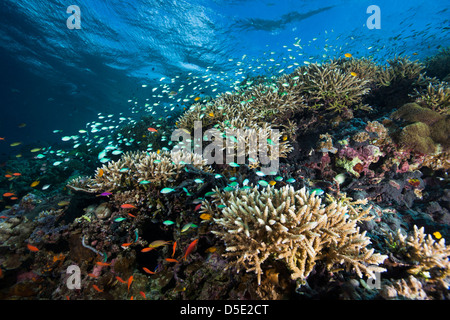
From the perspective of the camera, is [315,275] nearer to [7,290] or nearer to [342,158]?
[342,158]

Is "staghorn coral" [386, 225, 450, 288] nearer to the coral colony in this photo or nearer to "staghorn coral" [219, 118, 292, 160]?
the coral colony

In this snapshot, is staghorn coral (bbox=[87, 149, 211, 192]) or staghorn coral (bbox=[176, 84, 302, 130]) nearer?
staghorn coral (bbox=[87, 149, 211, 192])

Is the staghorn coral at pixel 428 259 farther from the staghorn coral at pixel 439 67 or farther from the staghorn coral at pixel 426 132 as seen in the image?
the staghorn coral at pixel 439 67

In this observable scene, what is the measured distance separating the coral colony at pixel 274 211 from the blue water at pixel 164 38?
9133 millimetres

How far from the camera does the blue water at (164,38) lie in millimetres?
18484

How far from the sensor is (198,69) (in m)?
Answer: 31.0

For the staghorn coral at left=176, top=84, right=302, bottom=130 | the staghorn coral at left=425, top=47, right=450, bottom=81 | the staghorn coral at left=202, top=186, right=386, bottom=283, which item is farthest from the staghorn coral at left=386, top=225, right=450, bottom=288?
the staghorn coral at left=425, top=47, right=450, bottom=81

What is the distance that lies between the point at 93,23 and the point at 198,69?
50.5 feet

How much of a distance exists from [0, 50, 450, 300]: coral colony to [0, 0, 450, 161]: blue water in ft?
30.0

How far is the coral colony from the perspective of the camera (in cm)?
247

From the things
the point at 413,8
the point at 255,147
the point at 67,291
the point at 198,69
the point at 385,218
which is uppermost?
the point at 413,8

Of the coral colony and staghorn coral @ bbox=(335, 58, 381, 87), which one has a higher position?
staghorn coral @ bbox=(335, 58, 381, 87)

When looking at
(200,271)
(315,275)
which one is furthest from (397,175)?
(200,271)

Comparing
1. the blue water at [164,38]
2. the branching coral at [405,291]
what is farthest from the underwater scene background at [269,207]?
the blue water at [164,38]
